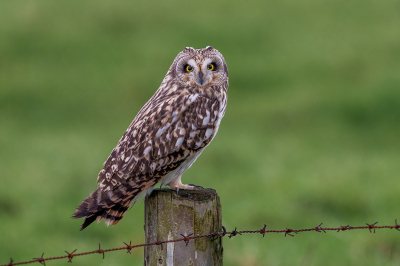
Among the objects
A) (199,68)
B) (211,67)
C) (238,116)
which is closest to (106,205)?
(199,68)

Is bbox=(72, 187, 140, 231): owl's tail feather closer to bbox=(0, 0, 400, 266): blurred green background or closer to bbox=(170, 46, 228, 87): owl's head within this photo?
bbox=(170, 46, 228, 87): owl's head

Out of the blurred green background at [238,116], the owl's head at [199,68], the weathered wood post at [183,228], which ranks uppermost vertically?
the blurred green background at [238,116]

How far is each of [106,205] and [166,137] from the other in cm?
72

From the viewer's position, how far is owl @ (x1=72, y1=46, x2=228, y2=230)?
13.5 ft

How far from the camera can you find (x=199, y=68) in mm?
4742

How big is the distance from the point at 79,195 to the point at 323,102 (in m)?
7.84

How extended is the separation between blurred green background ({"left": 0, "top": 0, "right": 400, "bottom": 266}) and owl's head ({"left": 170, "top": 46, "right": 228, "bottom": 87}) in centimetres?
316

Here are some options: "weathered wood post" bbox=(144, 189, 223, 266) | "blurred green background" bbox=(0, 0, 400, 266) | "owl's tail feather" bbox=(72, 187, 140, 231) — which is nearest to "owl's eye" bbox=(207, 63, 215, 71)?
"owl's tail feather" bbox=(72, 187, 140, 231)

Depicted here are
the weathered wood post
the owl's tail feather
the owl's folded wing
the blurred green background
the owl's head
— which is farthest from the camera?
the blurred green background

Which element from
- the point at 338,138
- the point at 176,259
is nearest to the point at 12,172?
the point at 338,138

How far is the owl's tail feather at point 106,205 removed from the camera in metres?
3.88

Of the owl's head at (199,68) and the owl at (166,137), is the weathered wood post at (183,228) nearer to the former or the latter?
the owl at (166,137)

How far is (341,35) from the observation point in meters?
19.8

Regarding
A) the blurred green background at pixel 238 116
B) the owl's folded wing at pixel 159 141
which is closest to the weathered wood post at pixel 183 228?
the owl's folded wing at pixel 159 141
